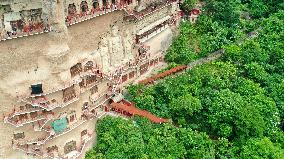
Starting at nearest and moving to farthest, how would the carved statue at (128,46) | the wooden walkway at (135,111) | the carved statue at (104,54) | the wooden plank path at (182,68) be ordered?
1. the carved statue at (104,54)
2. the wooden walkway at (135,111)
3. the carved statue at (128,46)
4. the wooden plank path at (182,68)

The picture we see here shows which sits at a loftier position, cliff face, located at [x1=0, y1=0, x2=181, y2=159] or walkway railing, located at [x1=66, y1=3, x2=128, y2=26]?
walkway railing, located at [x1=66, y1=3, x2=128, y2=26]

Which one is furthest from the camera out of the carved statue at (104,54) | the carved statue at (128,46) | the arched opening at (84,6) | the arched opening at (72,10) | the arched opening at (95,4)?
the carved statue at (128,46)

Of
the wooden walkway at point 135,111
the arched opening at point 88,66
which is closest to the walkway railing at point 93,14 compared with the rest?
the arched opening at point 88,66

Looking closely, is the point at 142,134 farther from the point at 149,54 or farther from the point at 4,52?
the point at 4,52

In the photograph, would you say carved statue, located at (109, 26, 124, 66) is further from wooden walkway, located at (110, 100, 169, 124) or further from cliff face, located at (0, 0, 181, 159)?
wooden walkway, located at (110, 100, 169, 124)

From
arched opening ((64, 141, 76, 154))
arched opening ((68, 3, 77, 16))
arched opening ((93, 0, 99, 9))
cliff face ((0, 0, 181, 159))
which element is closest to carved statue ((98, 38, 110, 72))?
cliff face ((0, 0, 181, 159))

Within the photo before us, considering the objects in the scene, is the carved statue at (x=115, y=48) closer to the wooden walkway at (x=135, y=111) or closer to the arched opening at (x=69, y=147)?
the wooden walkway at (x=135, y=111)

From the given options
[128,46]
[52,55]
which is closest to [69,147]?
[52,55]

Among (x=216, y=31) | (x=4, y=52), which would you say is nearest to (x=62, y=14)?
(x=4, y=52)

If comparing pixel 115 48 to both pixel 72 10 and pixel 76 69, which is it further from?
pixel 72 10

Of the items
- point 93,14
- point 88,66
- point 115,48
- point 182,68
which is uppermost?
point 93,14
